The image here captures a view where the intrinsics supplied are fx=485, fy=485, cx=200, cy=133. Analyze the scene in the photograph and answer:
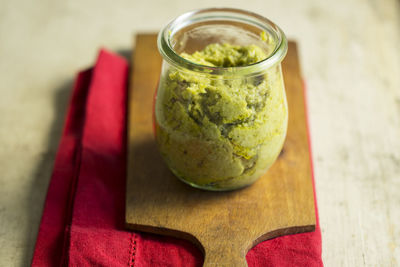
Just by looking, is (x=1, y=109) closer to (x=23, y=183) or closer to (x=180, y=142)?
(x=23, y=183)

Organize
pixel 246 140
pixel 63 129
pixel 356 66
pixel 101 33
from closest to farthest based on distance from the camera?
pixel 246 140, pixel 63 129, pixel 356 66, pixel 101 33

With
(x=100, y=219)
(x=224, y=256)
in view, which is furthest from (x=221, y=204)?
(x=100, y=219)

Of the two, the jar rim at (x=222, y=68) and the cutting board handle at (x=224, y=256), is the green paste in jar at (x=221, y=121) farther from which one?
the cutting board handle at (x=224, y=256)

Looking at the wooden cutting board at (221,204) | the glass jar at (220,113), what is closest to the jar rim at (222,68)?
the glass jar at (220,113)

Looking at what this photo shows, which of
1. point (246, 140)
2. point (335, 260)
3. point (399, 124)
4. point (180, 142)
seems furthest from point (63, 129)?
point (399, 124)

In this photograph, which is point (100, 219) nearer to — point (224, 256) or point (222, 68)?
point (224, 256)

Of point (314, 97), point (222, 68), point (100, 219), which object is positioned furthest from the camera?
point (314, 97)
